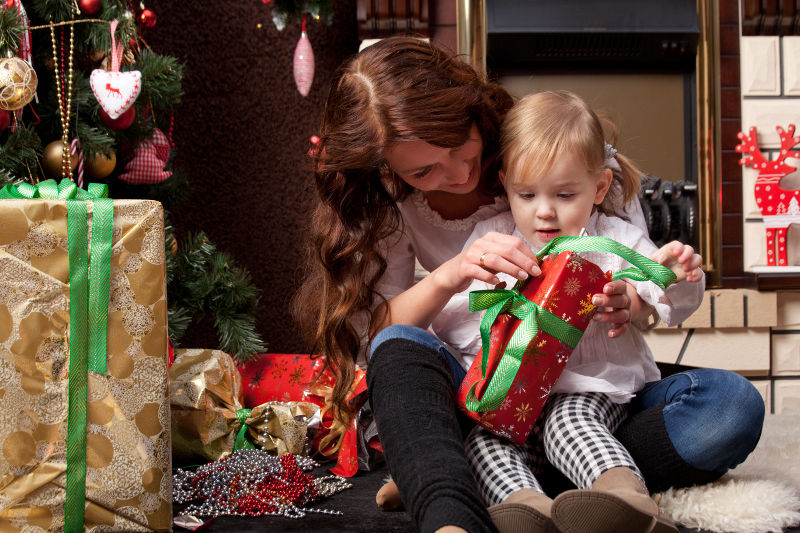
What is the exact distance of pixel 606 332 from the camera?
1.03 m

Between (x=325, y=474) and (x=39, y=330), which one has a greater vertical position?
(x=39, y=330)

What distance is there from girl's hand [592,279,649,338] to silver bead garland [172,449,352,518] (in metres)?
0.46

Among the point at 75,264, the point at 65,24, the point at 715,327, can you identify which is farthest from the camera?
the point at 715,327

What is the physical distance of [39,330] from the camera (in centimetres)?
Result: 87

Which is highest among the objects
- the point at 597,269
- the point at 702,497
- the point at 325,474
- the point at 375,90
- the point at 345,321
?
the point at 375,90

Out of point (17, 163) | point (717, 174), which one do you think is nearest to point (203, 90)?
point (17, 163)

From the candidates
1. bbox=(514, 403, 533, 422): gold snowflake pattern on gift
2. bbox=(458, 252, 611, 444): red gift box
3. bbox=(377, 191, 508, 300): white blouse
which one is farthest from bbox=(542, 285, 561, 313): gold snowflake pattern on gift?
bbox=(377, 191, 508, 300): white blouse

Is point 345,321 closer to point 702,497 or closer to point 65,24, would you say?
point 702,497

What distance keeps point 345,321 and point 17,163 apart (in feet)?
2.19

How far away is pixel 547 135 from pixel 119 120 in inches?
35.1

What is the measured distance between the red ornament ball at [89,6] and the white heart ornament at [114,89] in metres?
0.13

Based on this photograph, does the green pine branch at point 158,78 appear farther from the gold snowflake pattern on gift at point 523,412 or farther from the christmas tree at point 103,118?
the gold snowflake pattern on gift at point 523,412

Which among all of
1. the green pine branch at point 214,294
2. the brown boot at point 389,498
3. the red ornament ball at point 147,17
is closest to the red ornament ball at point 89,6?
the red ornament ball at point 147,17

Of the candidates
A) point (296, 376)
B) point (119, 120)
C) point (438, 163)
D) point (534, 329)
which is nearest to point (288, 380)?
point (296, 376)
